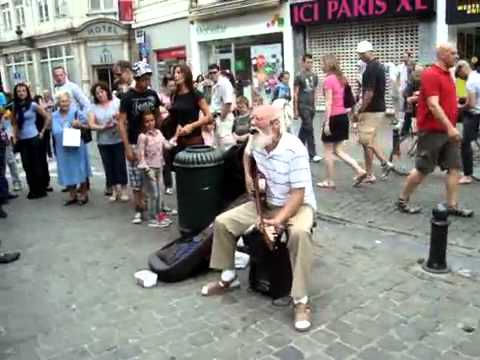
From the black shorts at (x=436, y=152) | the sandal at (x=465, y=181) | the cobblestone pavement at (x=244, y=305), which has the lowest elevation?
the cobblestone pavement at (x=244, y=305)

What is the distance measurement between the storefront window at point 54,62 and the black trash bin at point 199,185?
2481cm

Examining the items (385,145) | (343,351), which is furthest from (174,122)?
(385,145)

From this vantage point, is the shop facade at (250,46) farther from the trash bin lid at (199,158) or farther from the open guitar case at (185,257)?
the open guitar case at (185,257)

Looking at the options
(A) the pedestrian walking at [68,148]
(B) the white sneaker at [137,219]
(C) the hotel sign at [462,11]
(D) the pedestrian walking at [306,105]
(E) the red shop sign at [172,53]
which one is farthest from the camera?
(E) the red shop sign at [172,53]

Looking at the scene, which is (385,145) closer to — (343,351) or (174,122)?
(174,122)

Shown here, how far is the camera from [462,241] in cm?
534

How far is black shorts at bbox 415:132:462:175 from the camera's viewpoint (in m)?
5.78

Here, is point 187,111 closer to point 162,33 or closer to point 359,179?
point 359,179

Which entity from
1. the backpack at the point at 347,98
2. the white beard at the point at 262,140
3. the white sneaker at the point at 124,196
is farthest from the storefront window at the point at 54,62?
the white beard at the point at 262,140

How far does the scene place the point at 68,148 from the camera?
7641 millimetres

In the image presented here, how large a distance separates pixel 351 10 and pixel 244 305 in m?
13.3

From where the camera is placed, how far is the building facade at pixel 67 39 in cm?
2738

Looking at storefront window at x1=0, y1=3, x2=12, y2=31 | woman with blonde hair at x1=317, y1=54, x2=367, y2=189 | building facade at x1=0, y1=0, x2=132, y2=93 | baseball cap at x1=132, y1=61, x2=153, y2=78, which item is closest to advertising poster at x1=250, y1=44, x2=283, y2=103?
building facade at x1=0, y1=0, x2=132, y2=93

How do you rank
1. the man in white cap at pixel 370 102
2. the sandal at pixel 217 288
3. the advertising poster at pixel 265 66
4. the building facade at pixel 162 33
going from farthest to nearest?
1. the building facade at pixel 162 33
2. the advertising poster at pixel 265 66
3. the man in white cap at pixel 370 102
4. the sandal at pixel 217 288
